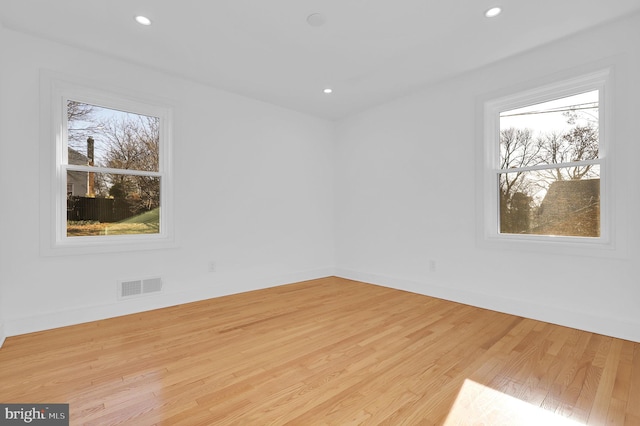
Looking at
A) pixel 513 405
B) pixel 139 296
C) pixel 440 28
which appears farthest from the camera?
pixel 139 296

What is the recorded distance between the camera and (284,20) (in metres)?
2.56

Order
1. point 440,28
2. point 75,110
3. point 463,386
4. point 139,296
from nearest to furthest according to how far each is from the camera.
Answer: point 463,386, point 440,28, point 75,110, point 139,296

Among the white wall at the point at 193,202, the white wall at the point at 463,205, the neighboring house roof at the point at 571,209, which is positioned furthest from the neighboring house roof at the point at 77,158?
the neighboring house roof at the point at 571,209

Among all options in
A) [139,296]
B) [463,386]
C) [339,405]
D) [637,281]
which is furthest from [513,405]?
[139,296]

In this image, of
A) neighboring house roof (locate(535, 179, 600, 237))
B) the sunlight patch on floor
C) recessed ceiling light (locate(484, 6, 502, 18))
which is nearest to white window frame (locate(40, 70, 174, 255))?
the sunlight patch on floor

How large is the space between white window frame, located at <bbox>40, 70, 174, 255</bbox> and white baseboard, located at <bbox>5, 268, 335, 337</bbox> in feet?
1.82

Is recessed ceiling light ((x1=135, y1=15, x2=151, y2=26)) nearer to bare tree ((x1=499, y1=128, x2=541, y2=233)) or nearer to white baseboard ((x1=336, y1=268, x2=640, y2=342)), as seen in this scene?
bare tree ((x1=499, y1=128, x2=541, y2=233))

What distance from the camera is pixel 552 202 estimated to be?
118 inches

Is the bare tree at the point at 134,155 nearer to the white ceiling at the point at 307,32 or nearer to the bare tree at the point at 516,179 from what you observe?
the white ceiling at the point at 307,32

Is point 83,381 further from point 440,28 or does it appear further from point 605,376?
point 440,28

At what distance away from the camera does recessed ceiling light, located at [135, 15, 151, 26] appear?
98.9 inches

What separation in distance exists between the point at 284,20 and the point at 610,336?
382 centimetres

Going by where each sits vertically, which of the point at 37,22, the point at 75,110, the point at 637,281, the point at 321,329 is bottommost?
the point at 321,329

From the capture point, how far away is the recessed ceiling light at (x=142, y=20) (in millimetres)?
2512
